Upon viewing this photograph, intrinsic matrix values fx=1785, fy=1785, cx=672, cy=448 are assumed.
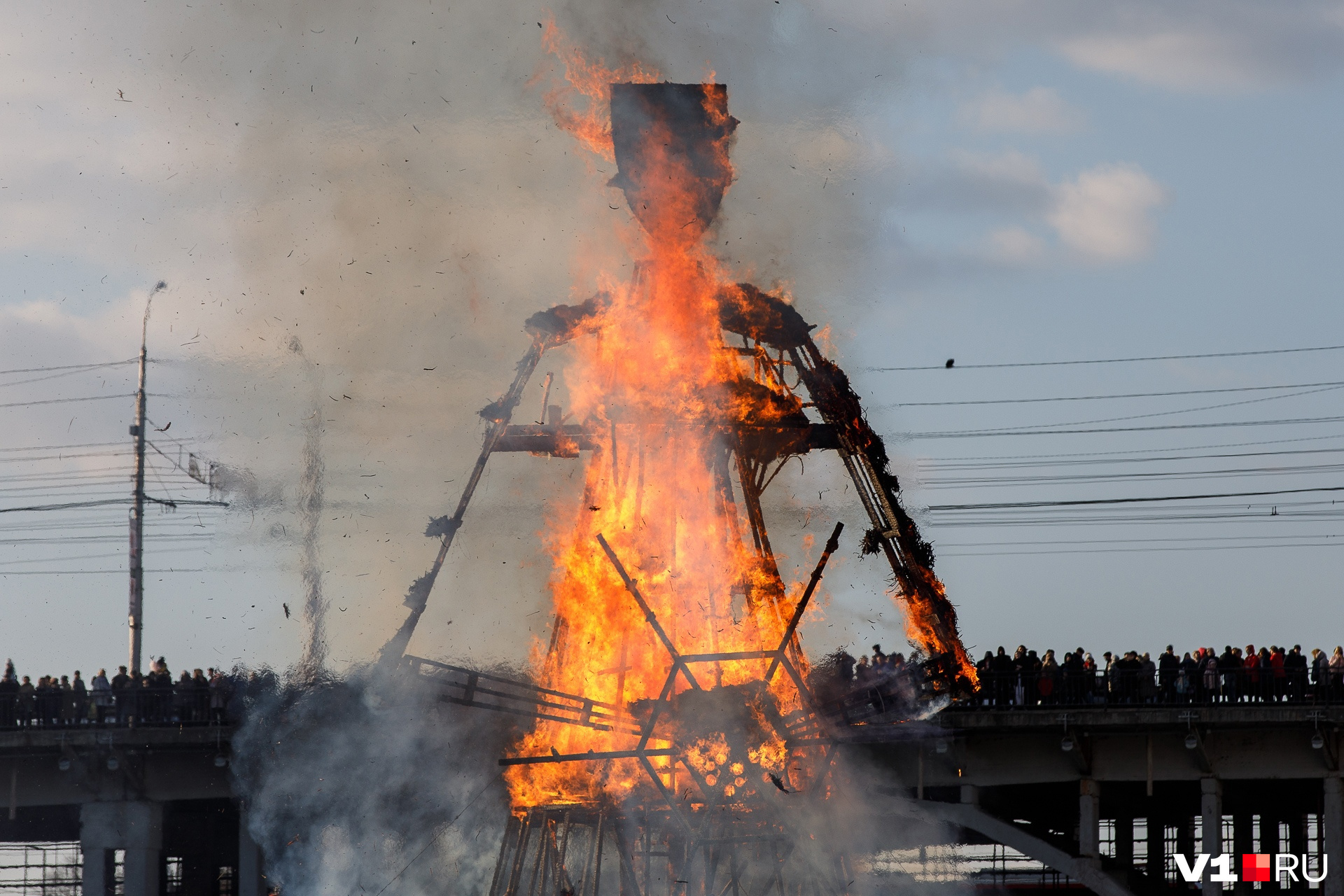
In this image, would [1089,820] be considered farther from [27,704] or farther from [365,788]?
[27,704]

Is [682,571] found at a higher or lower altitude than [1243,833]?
higher

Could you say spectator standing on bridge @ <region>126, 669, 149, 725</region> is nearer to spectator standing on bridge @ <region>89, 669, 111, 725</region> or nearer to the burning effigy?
spectator standing on bridge @ <region>89, 669, 111, 725</region>

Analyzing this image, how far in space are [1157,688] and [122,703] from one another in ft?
75.2

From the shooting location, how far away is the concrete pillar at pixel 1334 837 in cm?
3831

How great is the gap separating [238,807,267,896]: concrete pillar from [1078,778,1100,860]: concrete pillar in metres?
18.2

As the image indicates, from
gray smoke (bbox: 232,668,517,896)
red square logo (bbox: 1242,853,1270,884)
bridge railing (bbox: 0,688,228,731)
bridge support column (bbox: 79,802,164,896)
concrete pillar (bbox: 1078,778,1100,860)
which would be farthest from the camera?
red square logo (bbox: 1242,853,1270,884)

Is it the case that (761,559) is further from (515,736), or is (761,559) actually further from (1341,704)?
(1341,704)

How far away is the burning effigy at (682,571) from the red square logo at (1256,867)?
1983cm

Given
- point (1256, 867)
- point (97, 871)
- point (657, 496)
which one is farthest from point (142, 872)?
point (1256, 867)

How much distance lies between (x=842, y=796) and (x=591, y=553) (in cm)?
893

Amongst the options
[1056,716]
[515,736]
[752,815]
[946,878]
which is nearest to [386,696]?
[515,736]

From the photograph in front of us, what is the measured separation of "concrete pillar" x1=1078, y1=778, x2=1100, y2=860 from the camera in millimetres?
39219

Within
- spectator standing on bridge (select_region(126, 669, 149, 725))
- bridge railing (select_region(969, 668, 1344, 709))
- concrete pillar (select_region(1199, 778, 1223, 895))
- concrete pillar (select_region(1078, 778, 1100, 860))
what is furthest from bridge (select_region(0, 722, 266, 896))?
concrete pillar (select_region(1199, 778, 1223, 895))

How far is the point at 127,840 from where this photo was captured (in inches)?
1604
